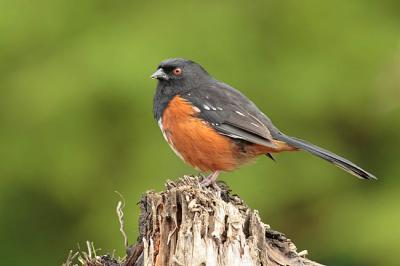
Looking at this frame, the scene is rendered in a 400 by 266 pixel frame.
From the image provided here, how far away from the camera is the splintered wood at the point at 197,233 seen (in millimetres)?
4121

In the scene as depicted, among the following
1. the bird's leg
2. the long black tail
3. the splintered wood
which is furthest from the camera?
the long black tail

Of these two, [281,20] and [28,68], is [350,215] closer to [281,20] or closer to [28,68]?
[281,20]

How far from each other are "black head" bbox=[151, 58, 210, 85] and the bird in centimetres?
16

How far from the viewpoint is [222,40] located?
867 cm

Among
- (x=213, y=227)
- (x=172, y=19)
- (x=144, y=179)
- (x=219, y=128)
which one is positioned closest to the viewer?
(x=213, y=227)

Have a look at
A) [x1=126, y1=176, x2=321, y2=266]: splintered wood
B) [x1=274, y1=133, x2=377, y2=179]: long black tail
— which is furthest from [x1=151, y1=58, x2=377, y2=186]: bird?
[x1=126, y1=176, x2=321, y2=266]: splintered wood

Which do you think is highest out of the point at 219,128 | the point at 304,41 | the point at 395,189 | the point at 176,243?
the point at 304,41

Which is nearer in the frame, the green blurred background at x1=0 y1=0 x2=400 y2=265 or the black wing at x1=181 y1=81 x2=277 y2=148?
the black wing at x1=181 y1=81 x2=277 y2=148

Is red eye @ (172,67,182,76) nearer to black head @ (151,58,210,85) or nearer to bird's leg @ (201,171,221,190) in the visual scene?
black head @ (151,58,210,85)

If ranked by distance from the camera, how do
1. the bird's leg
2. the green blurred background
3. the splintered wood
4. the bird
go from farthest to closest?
the green blurred background < the bird < the bird's leg < the splintered wood

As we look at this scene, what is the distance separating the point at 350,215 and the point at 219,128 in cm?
301

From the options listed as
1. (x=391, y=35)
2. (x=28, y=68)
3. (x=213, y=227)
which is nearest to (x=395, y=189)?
(x=391, y=35)

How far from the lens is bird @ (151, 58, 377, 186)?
5.83m

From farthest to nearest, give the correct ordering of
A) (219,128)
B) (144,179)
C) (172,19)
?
(172,19), (144,179), (219,128)
